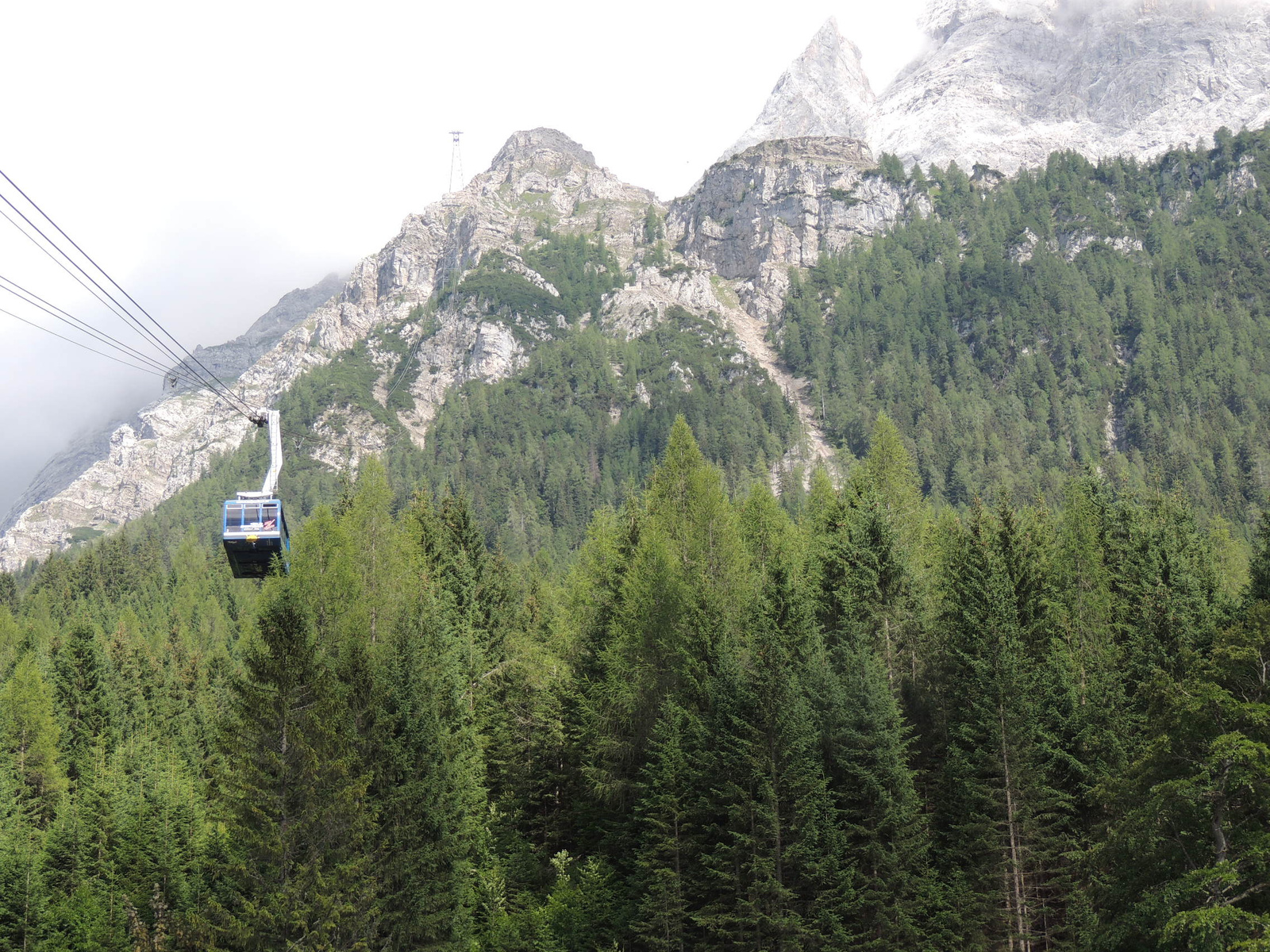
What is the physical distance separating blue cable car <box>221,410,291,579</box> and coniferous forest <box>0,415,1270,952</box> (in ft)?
7.13

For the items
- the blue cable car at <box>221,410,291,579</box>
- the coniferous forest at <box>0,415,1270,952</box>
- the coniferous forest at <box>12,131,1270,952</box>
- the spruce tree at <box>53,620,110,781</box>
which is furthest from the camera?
the spruce tree at <box>53,620,110,781</box>

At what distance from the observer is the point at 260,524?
3953 centimetres

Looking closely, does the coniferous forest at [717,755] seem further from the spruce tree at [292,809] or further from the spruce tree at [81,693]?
the spruce tree at [81,693]

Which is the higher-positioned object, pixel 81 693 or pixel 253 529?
pixel 253 529

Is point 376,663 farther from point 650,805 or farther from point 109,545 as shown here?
point 109,545

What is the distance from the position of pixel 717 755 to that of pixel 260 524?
816 inches

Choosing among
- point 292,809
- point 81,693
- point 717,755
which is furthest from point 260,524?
point 81,693

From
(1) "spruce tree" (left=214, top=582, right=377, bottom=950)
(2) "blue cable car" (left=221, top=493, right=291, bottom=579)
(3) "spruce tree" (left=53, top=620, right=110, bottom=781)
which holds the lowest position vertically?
(1) "spruce tree" (left=214, top=582, right=377, bottom=950)

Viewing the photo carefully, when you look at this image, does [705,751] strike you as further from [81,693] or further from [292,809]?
[81,693]

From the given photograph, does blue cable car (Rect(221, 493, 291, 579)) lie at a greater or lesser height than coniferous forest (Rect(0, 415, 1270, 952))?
greater

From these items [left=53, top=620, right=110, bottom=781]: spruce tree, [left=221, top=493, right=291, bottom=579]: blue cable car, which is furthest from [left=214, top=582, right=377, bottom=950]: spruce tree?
[left=53, top=620, right=110, bottom=781]: spruce tree

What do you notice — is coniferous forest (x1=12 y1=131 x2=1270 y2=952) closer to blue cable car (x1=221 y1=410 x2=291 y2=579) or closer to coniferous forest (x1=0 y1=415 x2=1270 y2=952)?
coniferous forest (x1=0 y1=415 x2=1270 y2=952)

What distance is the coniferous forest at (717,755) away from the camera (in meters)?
30.7

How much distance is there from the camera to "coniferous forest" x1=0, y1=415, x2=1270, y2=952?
30703mm
